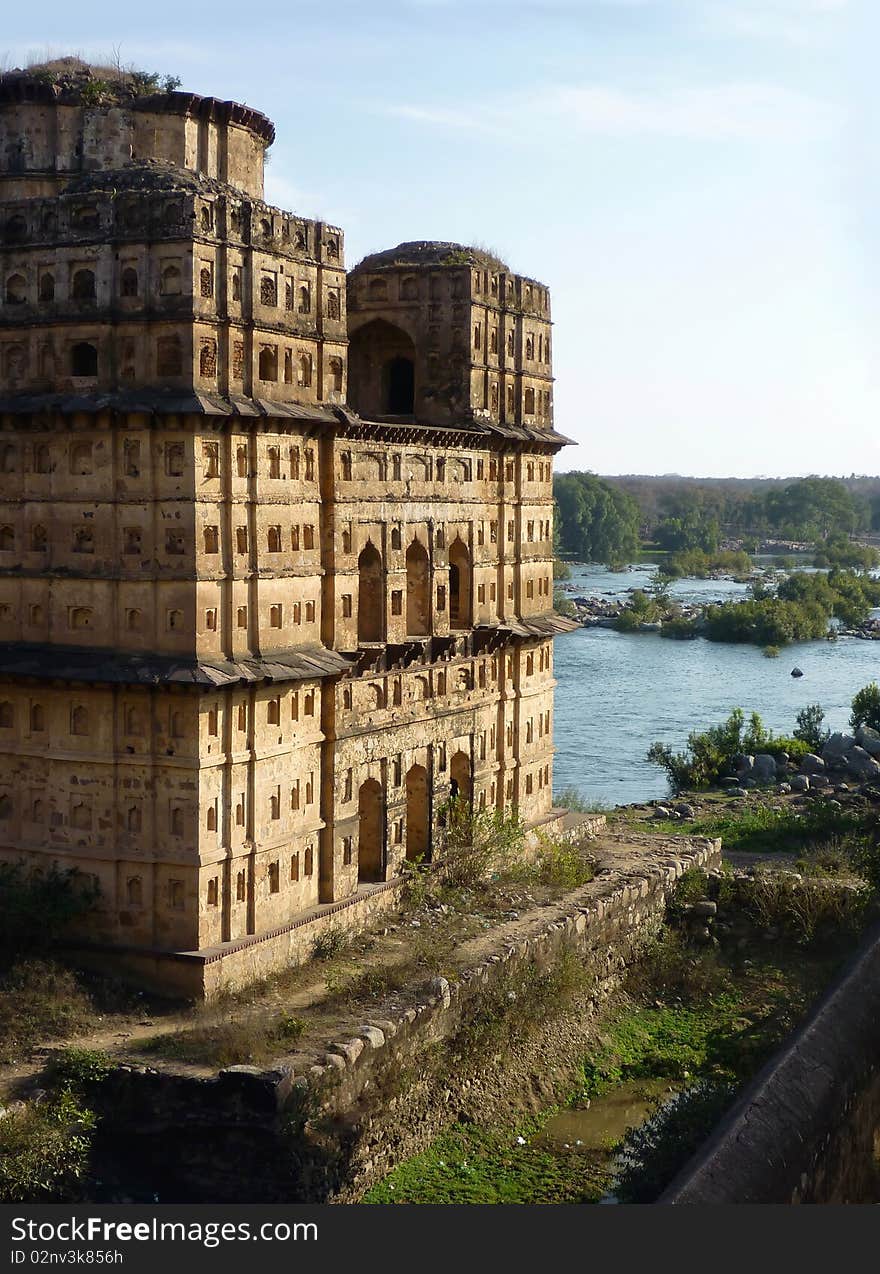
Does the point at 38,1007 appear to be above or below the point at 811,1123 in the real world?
below

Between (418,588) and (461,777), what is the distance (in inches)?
106

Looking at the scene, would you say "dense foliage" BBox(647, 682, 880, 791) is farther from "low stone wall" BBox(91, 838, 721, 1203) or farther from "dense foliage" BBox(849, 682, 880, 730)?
"low stone wall" BBox(91, 838, 721, 1203)

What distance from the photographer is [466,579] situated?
803 inches

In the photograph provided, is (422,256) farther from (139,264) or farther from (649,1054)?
(649,1054)

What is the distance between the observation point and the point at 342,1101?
1420 cm

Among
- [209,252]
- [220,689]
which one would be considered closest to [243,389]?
[209,252]

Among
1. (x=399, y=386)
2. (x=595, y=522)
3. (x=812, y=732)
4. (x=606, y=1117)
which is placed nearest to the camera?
(x=606, y=1117)

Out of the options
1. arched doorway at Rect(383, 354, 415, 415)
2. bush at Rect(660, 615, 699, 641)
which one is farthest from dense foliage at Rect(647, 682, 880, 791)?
bush at Rect(660, 615, 699, 641)

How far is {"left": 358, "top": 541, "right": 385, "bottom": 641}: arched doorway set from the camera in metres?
18.3

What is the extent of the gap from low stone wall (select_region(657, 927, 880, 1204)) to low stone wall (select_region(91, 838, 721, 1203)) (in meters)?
4.48

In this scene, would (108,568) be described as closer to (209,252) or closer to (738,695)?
(209,252)

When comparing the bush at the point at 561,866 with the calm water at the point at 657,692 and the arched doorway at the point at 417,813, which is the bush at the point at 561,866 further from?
the calm water at the point at 657,692

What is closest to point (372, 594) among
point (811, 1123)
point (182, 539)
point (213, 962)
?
point (182, 539)

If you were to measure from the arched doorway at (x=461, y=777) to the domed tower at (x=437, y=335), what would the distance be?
14.0ft
